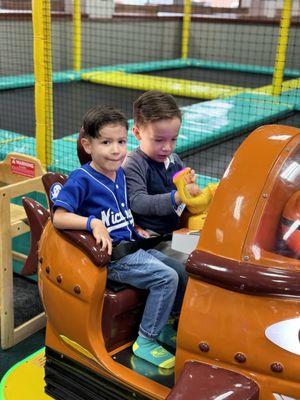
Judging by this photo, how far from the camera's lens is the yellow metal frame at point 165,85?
717 centimetres

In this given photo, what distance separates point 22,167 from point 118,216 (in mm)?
1188

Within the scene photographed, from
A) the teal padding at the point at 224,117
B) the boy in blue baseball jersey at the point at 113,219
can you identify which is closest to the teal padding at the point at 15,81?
the teal padding at the point at 224,117

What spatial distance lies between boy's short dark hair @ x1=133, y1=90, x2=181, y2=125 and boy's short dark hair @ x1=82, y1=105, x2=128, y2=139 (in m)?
0.10

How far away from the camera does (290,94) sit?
21.8ft

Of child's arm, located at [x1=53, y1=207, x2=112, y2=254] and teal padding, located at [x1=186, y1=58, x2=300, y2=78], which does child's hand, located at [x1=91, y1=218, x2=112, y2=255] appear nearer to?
child's arm, located at [x1=53, y1=207, x2=112, y2=254]

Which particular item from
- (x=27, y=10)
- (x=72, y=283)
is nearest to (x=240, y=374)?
(x=72, y=283)

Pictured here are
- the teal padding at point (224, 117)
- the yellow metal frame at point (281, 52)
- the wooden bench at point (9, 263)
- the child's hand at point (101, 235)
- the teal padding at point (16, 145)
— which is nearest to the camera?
the child's hand at point (101, 235)

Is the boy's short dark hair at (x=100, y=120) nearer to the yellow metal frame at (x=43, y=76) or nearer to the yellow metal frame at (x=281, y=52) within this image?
the yellow metal frame at (x=43, y=76)

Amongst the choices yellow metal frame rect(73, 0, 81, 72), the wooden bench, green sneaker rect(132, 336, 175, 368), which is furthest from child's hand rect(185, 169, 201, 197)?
yellow metal frame rect(73, 0, 81, 72)

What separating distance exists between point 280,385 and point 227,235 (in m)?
0.36

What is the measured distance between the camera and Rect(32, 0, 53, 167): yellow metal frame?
3059mm

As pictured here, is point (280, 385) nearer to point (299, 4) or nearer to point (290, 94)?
point (290, 94)

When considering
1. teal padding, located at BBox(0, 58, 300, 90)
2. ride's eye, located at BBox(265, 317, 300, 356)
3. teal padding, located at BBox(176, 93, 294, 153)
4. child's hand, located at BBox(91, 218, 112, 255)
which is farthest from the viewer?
teal padding, located at BBox(0, 58, 300, 90)

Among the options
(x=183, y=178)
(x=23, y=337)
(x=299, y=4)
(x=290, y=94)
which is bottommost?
(x=23, y=337)
